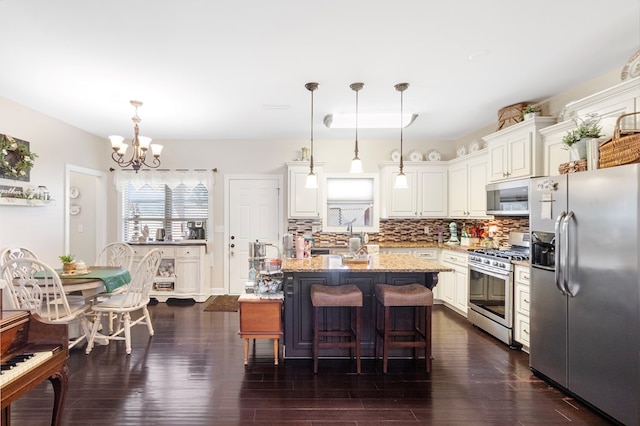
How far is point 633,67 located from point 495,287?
2257mm

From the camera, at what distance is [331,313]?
3068mm

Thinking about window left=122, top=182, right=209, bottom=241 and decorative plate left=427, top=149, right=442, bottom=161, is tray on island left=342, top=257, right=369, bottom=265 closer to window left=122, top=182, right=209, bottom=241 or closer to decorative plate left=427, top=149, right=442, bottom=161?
decorative plate left=427, top=149, right=442, bottom=161

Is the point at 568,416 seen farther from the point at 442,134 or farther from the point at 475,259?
the point at 442,134

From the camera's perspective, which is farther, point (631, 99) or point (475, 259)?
point (475, 259)

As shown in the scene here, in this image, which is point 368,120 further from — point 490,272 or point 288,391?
point 288,391

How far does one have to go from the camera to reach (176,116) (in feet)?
13.6

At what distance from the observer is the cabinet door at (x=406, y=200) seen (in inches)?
204

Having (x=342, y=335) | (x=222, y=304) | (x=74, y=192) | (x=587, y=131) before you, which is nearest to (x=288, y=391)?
(x=342, y=335)

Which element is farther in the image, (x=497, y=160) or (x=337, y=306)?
(x=497, y=160)

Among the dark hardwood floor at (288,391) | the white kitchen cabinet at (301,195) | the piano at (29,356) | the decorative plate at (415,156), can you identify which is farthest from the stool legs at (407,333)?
the decorative plate at (415,156)

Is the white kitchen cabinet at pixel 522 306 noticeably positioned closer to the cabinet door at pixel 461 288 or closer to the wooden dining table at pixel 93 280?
the cabinet door at pixel 461 288

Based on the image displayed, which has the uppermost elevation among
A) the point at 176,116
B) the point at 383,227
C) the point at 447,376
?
the point at 176,116

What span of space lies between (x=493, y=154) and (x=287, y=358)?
10.9 ft

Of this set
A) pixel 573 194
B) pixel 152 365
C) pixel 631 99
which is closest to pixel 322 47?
pixel 573 194
